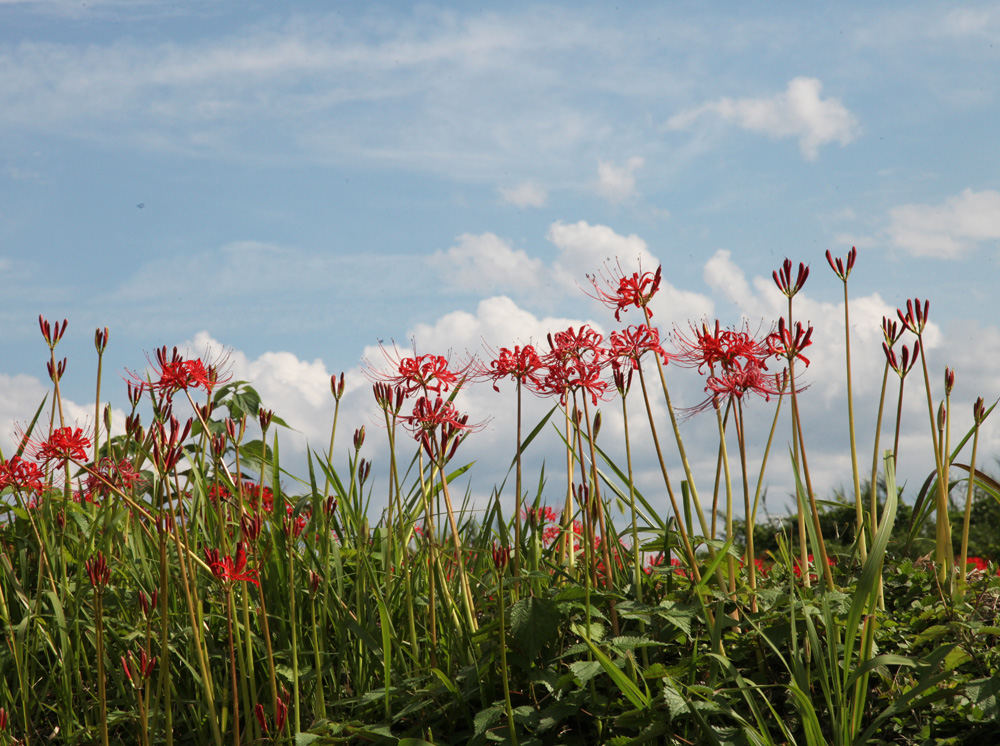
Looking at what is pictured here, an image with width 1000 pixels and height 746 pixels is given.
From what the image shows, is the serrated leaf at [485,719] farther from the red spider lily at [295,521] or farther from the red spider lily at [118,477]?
the red spider lily at [118,477]

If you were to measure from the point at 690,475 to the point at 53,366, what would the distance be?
2968 mm

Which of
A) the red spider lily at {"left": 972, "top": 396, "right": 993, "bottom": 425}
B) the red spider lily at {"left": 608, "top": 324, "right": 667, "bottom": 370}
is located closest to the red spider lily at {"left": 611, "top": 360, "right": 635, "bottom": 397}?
the red spider lily at {"left": 608, "top": 324, "right": 667, "bottom": 370}

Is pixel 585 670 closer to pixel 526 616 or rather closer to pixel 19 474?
pixel 526 616

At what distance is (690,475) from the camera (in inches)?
A: 118

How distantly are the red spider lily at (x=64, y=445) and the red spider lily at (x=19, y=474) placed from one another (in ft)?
1.13

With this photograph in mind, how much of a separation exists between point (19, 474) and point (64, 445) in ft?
2.92

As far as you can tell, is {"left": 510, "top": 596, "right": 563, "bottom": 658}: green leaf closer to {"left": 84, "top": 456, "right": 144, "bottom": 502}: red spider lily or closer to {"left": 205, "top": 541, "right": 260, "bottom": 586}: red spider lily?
{"left": 205, "top": 541, "right": 260, "bottom": 586}: red spider lily

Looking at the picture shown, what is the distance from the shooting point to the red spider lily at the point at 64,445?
2824mm

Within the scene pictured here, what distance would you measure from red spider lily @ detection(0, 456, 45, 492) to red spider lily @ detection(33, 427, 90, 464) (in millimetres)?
343

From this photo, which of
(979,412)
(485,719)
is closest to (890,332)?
(979,412)

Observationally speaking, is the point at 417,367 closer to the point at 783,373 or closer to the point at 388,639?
the point at 388,639

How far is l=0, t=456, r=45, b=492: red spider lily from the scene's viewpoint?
347 centimetres

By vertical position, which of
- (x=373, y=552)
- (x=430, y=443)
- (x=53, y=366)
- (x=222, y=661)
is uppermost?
(x=53, y=366)

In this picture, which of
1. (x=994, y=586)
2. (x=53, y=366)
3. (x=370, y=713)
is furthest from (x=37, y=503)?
(x=994, y=586)
